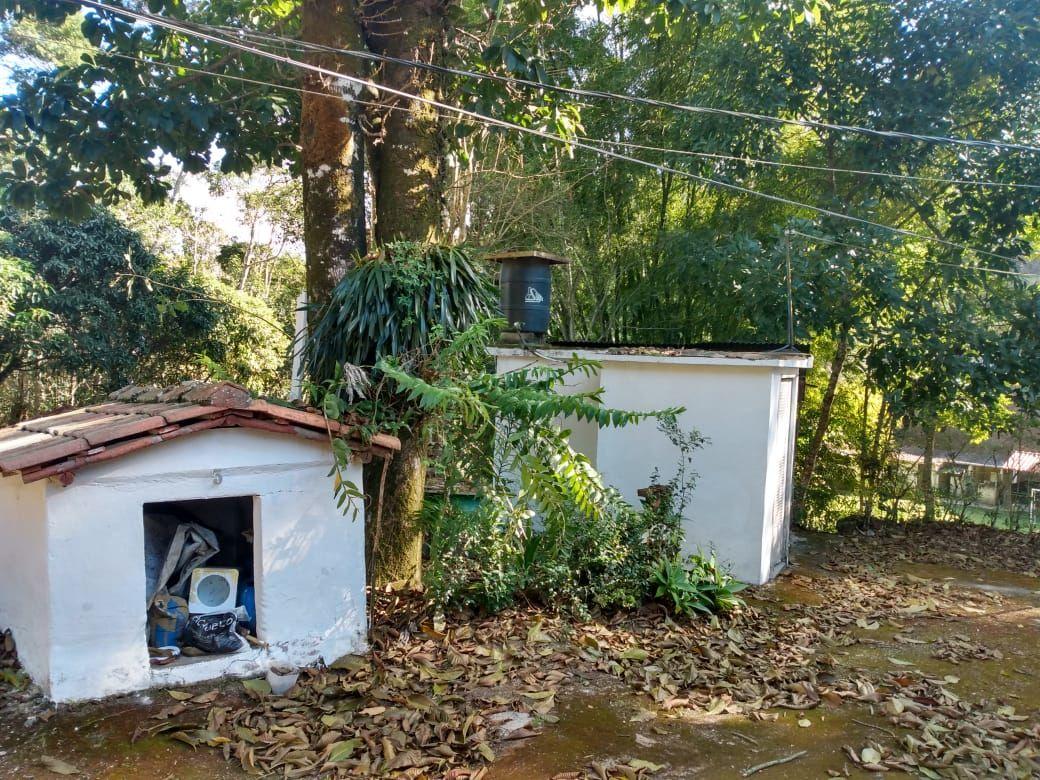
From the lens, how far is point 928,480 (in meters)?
10.8

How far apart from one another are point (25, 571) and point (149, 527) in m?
0.79

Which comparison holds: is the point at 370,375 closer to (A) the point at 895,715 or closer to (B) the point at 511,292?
(B) the point at 511,292

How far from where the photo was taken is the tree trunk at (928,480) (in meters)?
10.7

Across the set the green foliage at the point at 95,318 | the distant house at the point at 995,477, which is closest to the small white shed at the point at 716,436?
the distant house at the point at 995,477

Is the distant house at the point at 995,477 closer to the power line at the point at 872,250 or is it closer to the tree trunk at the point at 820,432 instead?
the tree trunk at the point at 820,432

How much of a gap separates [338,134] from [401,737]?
14.8 feet

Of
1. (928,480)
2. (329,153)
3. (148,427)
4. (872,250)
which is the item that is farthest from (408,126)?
(928,480)

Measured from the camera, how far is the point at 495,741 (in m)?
4.04

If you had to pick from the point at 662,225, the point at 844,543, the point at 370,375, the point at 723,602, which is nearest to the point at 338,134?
the point at 370,375

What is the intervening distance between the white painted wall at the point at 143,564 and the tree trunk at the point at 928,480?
8.90 meters

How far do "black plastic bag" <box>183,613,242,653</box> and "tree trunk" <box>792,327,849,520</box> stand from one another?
8.04 m

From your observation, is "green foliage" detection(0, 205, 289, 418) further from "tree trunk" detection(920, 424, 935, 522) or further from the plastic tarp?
"tree trunk" detection(920, 424, 935, 522)

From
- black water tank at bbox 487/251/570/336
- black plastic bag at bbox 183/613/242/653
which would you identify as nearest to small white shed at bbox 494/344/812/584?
black water tank at bbox 487/251/570/336

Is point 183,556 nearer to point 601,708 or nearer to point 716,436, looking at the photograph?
point 601,708
